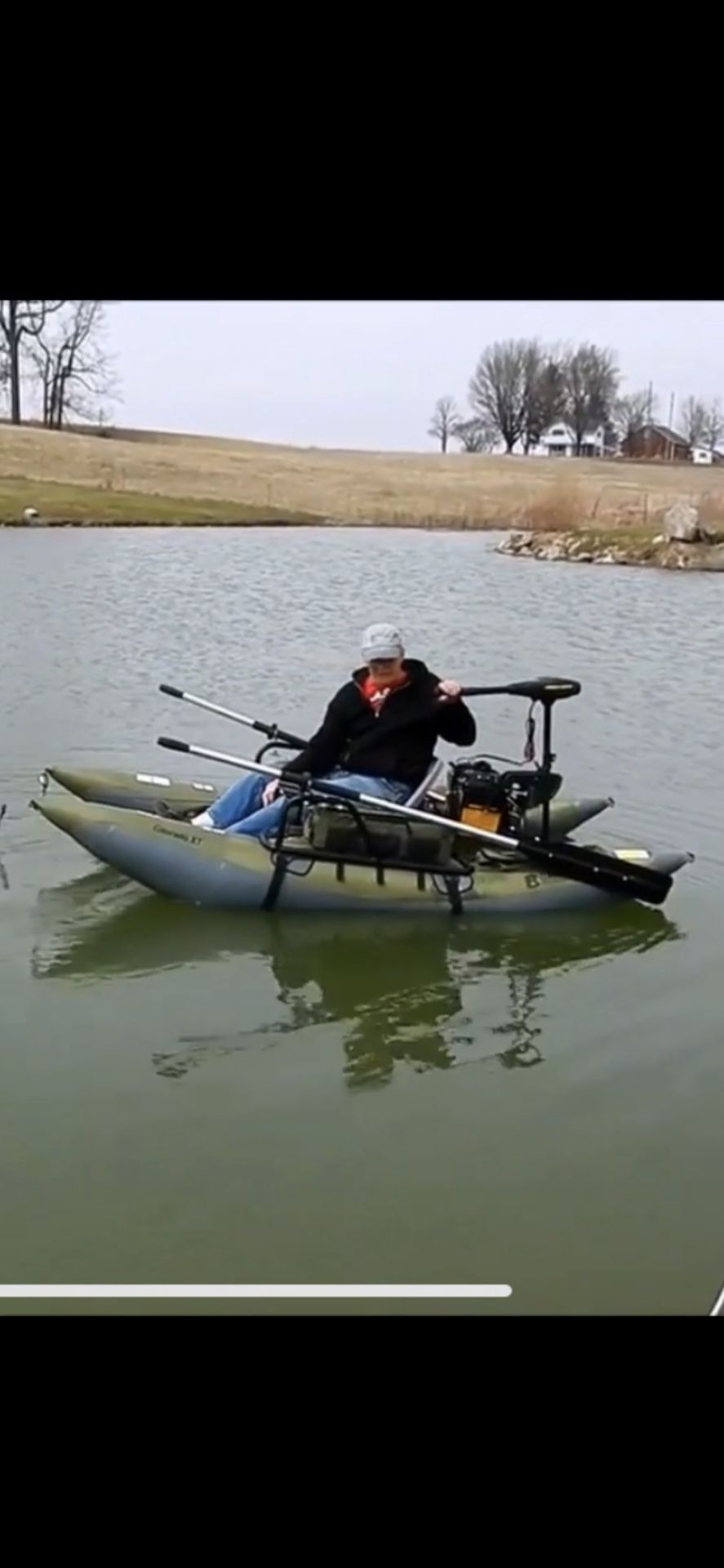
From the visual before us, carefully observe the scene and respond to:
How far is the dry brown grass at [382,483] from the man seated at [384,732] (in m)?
23.5

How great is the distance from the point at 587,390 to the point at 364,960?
139ft

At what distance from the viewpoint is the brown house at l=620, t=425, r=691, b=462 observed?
170 ft

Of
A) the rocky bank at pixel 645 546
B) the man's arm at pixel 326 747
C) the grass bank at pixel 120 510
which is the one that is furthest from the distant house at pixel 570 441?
the man's arm at pixel 326 747

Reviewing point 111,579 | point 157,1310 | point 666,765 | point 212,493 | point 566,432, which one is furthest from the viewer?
point 566,432

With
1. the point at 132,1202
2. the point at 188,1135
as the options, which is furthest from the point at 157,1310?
the point at 188,1135

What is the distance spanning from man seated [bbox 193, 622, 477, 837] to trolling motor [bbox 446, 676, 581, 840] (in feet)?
0.69

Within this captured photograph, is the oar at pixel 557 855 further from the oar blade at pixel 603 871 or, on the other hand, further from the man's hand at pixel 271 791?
the man's hand at pixel 271 791

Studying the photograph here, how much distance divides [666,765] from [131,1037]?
6.68 m

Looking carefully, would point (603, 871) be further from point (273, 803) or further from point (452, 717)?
point (273, 803)

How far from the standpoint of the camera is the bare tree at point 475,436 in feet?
150

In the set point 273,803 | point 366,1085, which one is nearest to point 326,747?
point 273,803
